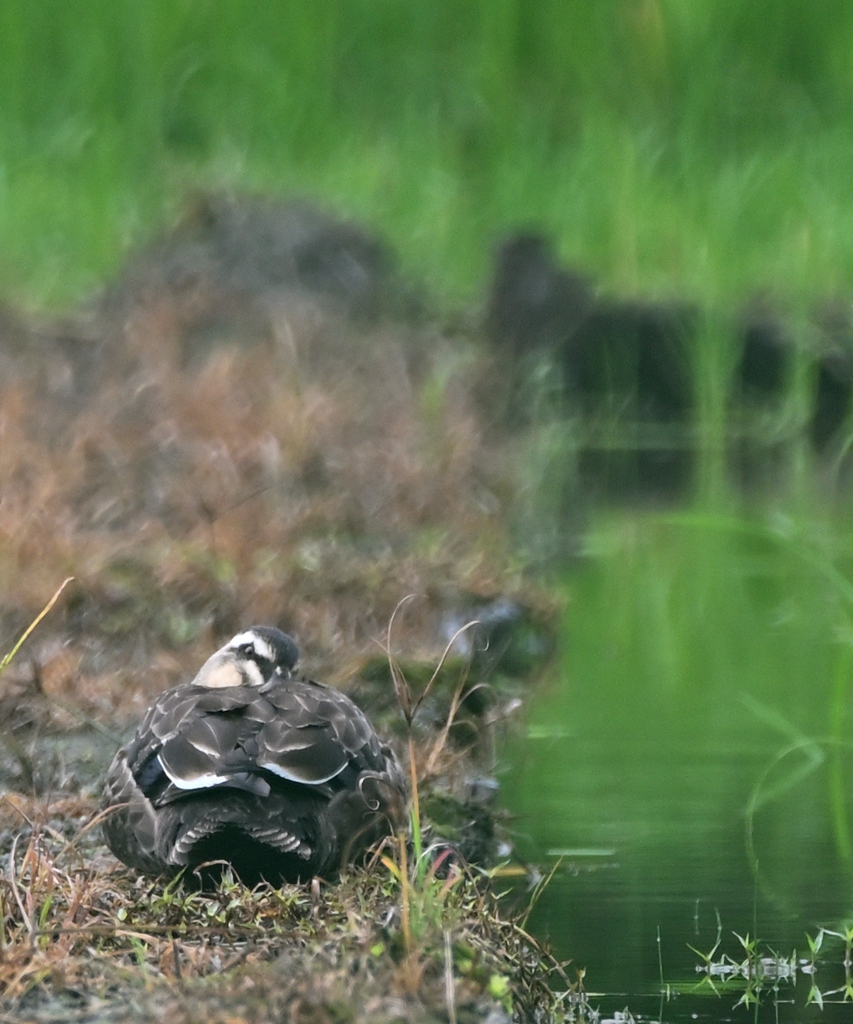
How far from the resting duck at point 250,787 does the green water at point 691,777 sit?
0.47 meters

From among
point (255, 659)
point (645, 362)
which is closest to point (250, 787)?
point (255, 659)

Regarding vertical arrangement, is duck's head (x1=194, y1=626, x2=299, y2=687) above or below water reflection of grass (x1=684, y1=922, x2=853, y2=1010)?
above

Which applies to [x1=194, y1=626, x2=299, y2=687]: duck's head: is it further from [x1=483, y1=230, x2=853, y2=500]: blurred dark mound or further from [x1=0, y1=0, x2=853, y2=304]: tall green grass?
[x1=0, y1=0, x2=853, y2=304]: tall green grass

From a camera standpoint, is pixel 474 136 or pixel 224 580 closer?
pixel 224 580

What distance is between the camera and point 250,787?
4344mm

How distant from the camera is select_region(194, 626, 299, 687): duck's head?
5289 mm

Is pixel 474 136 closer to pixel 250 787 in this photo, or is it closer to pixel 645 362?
pixel 645 362

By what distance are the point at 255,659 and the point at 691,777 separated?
143cm

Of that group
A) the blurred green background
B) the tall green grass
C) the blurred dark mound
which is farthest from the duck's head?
the tall green grass

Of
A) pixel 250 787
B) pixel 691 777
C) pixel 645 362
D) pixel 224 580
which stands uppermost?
pixel 250 787

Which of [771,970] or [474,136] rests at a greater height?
[771,970]

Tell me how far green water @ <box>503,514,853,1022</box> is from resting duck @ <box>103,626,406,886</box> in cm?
47

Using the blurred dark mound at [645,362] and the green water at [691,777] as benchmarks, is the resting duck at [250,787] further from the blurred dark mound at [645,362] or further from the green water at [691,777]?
the blurred dark mound at [645,362]

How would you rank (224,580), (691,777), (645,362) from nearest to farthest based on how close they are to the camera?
(691,777) < (224,580) < (645,362)
